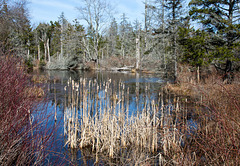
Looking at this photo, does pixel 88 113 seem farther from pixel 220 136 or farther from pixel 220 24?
pixel 220 24

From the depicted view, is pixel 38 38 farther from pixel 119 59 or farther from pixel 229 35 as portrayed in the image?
pixel 229 35

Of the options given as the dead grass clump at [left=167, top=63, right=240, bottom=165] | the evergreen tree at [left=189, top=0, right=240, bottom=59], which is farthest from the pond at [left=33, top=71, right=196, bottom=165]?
the evergreen tree at [left=189, top=0, right=240, bottom=59]

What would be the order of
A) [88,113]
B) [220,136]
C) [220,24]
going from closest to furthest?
[220,136] < [88,113] < [220,24]

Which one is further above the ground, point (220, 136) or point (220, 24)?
point (220, 24)

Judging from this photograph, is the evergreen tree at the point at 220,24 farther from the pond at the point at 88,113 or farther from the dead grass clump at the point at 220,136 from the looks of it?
the dead grass clump at the point at 220,136

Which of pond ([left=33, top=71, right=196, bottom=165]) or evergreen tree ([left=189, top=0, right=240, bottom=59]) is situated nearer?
pond ([left=33, top=71, right=196, bottom=165])

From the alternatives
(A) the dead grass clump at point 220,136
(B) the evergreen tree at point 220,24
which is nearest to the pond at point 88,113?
(A) the dead grass clump at point 220,136

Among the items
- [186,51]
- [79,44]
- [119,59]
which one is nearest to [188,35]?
[186,51]

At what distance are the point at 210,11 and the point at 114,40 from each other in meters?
37.6

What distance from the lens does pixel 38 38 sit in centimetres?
4350

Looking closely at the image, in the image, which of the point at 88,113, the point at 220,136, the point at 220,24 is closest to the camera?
the point at 220,136

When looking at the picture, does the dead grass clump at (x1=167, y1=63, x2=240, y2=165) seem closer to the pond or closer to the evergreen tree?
the pond

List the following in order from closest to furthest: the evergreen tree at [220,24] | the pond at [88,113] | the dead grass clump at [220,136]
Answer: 1. the dead grass clump at [220,136]
2. the pond at [88,113]
3. the evergreen tree at [220,24]

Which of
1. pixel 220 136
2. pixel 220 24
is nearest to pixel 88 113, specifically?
pixel 220 136
